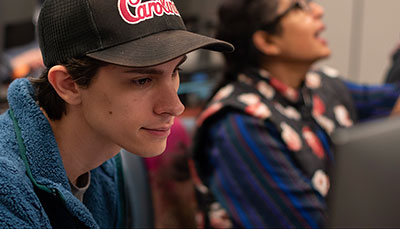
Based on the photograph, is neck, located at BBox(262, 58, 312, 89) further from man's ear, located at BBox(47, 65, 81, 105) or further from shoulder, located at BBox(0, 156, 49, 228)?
shoulder, located at BBox(0, 156, 49, 228)

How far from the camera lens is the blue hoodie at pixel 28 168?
760mm

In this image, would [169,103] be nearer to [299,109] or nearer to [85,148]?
[85,148]

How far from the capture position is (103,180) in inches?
40.9

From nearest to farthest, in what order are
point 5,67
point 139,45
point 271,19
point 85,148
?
point 139,45 → point 85,148 → point 271,19 → point 5,67

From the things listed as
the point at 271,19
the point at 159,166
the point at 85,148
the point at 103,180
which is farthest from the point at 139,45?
the point at 271,19

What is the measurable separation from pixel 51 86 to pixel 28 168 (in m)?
0.15

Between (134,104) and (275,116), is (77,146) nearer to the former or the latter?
(134,104)

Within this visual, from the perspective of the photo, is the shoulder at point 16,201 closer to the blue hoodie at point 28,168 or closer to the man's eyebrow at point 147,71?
the blue hoodie at point 28,168

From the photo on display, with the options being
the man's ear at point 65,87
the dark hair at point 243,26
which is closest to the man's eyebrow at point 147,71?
the man's ear at point 65,87

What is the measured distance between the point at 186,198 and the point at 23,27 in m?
1.96

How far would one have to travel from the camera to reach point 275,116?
1555 mm

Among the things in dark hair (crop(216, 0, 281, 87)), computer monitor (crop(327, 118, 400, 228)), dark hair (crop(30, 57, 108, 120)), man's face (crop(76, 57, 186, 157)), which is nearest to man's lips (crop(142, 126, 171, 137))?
man's face (crop(76, 57, 186, 157))

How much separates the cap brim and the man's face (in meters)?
0.03

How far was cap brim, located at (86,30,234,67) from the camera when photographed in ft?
2.55
